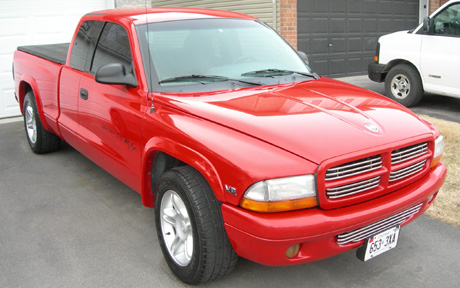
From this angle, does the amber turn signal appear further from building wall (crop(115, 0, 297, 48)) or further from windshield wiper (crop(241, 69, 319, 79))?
building wall (crop(115, 0, 297, 48))

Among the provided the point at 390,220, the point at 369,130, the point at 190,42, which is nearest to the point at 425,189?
the point at 390,220

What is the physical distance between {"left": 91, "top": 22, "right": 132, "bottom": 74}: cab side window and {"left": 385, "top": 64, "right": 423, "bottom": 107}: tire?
595 cm

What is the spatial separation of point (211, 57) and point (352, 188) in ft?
5.72

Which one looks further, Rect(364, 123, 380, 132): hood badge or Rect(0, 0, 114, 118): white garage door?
Rect(0, 0, 114, 118): white garage door

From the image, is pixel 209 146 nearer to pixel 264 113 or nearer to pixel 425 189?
pixel 264 113

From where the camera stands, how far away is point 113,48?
171 inches

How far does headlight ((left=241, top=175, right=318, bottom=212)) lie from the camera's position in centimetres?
267

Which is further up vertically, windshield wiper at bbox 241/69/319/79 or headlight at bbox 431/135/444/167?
windshield wiper at bbox 241/69/319/79

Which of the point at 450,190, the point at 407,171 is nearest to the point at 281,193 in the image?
the point at 407,171

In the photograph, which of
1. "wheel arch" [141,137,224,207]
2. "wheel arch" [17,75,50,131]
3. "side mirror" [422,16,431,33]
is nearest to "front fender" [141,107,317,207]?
"wheel arch" [141,137,224,207]

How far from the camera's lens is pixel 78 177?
546 centimetres

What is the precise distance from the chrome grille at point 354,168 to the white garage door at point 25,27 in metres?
7.42

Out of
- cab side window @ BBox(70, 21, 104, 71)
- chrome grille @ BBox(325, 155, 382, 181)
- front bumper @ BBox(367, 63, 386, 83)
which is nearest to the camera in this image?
chrome grille @ BBox(325, 155, 382, 181)

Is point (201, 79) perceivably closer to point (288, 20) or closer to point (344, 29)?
point (288, 20)
